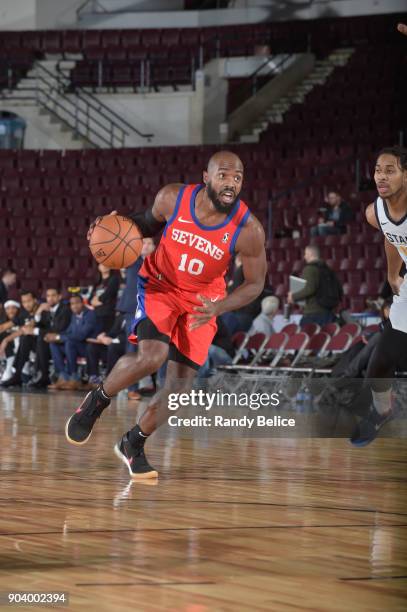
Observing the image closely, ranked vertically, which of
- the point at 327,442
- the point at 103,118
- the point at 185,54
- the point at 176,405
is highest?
the point at 185,54

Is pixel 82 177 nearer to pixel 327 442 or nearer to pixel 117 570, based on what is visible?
pixel 327 442

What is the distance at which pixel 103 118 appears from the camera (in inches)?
935

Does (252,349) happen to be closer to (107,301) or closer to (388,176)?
(107,301)

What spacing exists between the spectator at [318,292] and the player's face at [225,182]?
6.09 metres

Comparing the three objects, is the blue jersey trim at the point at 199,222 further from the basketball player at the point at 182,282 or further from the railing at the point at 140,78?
the railing at the point at 140,78

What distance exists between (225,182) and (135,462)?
54.0 inches

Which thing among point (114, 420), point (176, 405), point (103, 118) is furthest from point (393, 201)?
point (103, 118)

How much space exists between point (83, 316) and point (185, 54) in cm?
1294

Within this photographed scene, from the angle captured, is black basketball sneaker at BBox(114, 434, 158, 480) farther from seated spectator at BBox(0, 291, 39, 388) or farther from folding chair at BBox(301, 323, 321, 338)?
seated spectator at BBox(0, 291, 39, 388)

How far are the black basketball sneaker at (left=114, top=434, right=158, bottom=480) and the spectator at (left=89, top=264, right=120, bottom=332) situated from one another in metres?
7.06

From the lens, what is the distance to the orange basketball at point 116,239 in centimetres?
524

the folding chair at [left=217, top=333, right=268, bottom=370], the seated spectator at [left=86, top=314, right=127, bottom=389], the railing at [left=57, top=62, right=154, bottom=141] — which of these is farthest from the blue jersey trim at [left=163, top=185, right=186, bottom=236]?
the railing at [left=57, top=62, right=154, bottom=141]

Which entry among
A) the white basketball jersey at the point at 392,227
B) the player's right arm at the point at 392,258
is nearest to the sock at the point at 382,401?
the player's right arm at the point at 392,258

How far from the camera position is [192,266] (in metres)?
5.15
